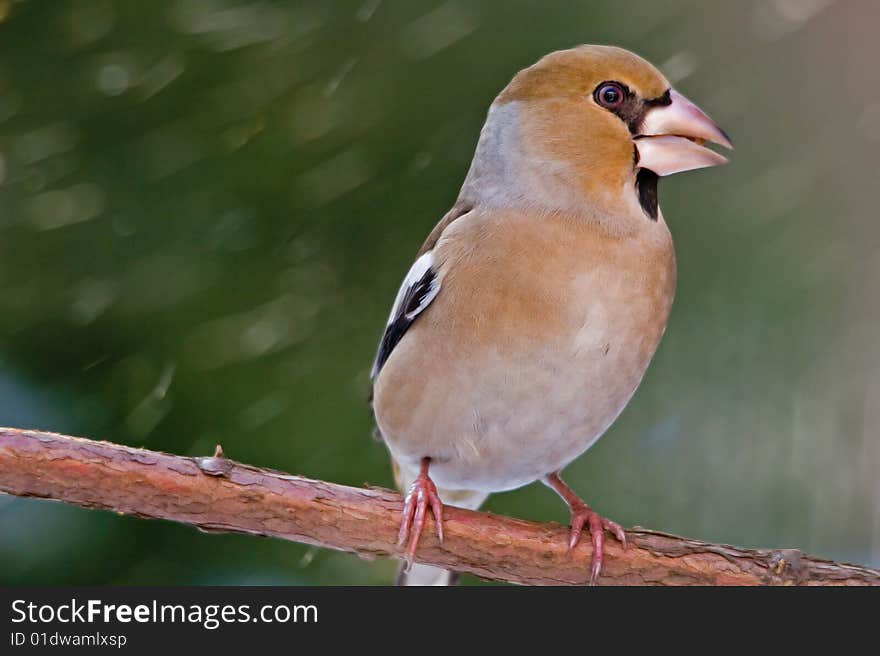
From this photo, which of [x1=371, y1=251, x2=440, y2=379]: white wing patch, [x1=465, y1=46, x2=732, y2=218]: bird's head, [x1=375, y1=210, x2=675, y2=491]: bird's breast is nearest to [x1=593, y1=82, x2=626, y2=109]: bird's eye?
[x1=465, y1=46, x2=732, y2=218]: bird's head

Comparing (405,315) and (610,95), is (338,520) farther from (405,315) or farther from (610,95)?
(610,95)

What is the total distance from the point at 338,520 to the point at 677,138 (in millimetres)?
645

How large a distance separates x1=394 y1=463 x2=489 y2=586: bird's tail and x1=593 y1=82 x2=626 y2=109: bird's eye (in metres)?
0.62

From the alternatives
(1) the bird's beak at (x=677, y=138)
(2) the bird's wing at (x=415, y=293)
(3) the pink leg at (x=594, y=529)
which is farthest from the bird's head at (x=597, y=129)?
(3) the pink leg at (x=594, y=529)

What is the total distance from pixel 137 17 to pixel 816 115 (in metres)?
1.04

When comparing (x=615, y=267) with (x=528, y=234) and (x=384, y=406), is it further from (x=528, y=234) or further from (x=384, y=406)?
(x=384, y=406)

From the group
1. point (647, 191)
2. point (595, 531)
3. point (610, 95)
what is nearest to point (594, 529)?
point (595, 531)

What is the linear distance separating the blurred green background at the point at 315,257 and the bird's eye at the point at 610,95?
182 millimetres

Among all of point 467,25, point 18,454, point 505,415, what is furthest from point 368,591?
point 467,25

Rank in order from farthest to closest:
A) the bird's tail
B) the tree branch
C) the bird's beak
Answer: the bird's tail < the bird's beak < the tree branch

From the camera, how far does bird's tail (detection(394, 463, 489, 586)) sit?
5.86 ft

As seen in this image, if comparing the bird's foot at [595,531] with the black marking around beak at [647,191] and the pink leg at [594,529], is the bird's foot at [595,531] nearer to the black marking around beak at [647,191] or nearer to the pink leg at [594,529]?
the pink leg at [594,529]

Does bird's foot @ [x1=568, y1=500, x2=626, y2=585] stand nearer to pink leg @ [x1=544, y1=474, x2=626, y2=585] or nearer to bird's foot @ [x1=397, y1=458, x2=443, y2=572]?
pink leg @ [x1=544, y1=474, x2=626, y2=585]

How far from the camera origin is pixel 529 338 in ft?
5.01
